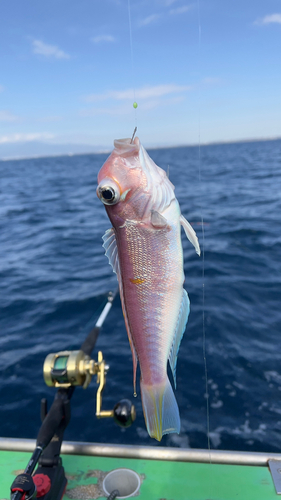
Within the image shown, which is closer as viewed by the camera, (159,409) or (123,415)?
(159,409)

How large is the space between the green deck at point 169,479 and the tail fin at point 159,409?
4.28 feet

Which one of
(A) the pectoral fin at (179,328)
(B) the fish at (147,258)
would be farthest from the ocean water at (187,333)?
(B) the fish at (147,258)

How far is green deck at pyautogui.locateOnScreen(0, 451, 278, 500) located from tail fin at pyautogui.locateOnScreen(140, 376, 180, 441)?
130 cm

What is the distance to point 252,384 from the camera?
4.74m

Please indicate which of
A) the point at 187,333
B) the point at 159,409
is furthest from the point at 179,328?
the point at 187,333

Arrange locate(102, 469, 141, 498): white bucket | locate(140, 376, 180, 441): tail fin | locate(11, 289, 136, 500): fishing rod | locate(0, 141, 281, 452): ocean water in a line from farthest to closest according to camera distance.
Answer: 1. locate(0, 141, 281, 452): ocean water
2. locate(102, 469, 141, 498): white bucket
3. locate(11, 289, 136, 500): fishing rod
4. locate(140, 376, 180, 441): tail fin

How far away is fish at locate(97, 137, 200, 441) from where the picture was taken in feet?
5.57

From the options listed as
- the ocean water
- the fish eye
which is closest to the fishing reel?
the fish eye

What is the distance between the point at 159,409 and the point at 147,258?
2.81 ft

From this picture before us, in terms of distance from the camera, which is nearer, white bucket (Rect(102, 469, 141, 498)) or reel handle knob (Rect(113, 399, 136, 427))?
reel handle knob (Rect(113, 399, 136, 427))

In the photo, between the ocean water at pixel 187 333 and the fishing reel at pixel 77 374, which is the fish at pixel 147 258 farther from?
the ocean water at pixel 187 333

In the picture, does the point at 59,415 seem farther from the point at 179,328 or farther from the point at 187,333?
the point at 187,333

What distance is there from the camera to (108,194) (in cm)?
161

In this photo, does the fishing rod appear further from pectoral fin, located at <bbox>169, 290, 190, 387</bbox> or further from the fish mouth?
the fish mouth
